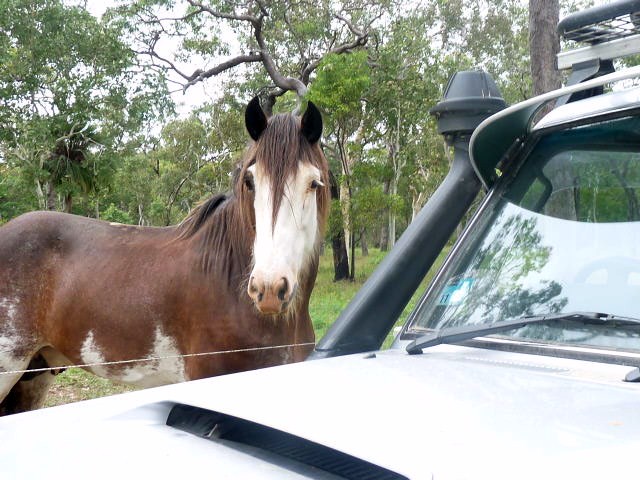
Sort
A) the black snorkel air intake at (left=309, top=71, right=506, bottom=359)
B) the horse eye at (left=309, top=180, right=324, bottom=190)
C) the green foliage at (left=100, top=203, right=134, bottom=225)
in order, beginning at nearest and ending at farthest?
the black snorkel air intake at (left=309, top=71, right=506, bottom=359) < the horse eye at (left=309, top=180, right=324, bottom=190) < the green foliage at (left=100, top=203, right=134, bottom=225)

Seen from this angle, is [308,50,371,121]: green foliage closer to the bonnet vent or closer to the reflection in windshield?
the reflection in windshield

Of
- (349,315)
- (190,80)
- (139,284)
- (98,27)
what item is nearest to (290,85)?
(190,80)

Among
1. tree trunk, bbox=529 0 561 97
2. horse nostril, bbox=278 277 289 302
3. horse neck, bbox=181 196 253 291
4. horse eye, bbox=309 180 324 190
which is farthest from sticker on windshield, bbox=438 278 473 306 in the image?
tree trunk, bbox=529 0 561 97

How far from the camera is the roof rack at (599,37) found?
195 cm

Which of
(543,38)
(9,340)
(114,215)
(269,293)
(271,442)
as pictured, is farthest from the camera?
(114,215)

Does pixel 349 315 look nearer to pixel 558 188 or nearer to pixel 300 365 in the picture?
pixel 300 365

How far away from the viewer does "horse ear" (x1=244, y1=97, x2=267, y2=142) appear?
3262 mm

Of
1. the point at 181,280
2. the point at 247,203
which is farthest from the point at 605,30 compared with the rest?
the point at 181,280

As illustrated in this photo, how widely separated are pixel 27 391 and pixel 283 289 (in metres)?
2.44

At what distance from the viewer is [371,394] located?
136cm

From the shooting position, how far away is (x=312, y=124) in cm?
335

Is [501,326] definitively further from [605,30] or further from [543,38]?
[543,38]

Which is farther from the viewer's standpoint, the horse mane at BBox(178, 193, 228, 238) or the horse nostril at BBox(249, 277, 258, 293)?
the horse mane at BBox(178, 193, 228, 238)

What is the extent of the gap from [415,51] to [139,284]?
51.5 ft
